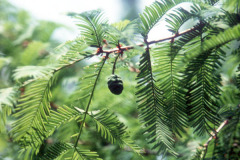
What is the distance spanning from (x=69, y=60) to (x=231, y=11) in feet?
1.40

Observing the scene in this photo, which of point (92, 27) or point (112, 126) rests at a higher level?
point (92, 27)

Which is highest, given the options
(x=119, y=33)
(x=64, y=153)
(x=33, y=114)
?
(x=119, y=33)

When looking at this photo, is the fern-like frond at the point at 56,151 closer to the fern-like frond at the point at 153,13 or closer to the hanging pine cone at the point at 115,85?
the hanging pine cone at the point at 115,85

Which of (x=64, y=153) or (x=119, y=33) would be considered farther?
(x=64, y=153)

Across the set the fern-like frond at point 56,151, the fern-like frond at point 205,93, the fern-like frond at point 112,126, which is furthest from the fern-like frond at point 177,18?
the fern-like frond at point 56,151

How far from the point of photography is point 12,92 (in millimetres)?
605

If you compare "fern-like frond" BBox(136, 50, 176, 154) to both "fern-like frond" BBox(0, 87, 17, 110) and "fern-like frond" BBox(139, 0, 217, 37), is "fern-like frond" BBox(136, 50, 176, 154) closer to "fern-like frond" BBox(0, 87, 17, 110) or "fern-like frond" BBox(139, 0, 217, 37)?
"fern-like frond" BBox(139, 0, 217, 37)

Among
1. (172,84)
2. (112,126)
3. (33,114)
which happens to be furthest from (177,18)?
(33,114)

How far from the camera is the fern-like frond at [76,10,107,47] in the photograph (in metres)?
0.51

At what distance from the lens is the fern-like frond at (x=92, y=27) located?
512 millimetres

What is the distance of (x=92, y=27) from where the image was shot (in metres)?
0.54

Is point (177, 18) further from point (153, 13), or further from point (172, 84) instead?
point (172, 84)

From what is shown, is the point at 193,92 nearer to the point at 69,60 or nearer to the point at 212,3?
the point at 212,3

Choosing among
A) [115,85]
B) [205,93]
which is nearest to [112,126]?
[115,85]
